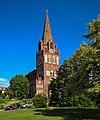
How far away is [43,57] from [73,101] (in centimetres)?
5254

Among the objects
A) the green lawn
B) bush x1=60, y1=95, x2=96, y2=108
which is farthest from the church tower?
the green lawn

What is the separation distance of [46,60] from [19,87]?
18.1 metres

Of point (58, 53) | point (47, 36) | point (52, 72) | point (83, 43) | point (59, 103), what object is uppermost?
point (47, 36)

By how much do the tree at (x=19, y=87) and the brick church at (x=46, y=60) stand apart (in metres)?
4.12

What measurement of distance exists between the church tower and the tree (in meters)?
6.78

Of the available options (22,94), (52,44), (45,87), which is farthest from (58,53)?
(22,94)

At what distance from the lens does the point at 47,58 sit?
10875 cm

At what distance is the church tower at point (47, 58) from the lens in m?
105

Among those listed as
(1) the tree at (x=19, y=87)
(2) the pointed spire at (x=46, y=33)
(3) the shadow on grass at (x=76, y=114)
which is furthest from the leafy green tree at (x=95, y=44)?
(2) the pointed spire at (x=46, y=33)

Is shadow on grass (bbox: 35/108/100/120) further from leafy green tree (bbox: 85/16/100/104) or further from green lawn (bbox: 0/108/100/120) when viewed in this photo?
leafy green tree (bbox: 85/16/100/104)

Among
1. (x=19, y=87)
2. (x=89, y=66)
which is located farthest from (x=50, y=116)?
(x=19, y=87)

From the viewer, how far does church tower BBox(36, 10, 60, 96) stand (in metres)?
105

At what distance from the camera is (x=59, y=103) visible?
6272 centimetres

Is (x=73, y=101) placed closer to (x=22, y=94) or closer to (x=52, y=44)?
(x=22, y=94)
